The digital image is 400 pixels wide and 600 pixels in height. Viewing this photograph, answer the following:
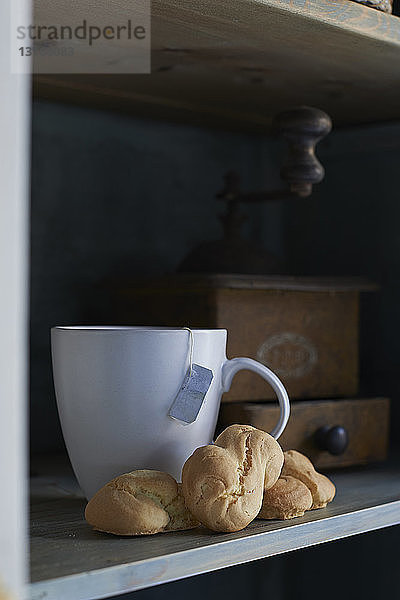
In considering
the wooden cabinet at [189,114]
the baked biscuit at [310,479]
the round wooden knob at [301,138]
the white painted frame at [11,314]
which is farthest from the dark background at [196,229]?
the white painted frame at [11,314]

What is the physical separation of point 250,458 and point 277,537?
0.07m

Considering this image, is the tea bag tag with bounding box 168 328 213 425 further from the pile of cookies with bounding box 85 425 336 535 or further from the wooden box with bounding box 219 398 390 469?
the wooden box with bounding box 219 398 390 469

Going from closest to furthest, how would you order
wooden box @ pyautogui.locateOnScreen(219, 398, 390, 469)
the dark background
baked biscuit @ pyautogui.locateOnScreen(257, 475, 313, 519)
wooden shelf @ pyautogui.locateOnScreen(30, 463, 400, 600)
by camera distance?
wooden shelf @ pyautogui.locateOnScreen(30, 463, 400, 600), baked biscuit @ pyautogui.locateOnScreen(257, 475, 313, 519), wooden box @ pyautogui.locateOnScreen(219, 398, 390, 469), the dark background

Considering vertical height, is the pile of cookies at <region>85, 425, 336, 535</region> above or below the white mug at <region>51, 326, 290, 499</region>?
below

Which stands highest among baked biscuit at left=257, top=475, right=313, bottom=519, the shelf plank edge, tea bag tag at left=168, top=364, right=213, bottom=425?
tea bag tag at left=168, top=364, right=213, bottom=425

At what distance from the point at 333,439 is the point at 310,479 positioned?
0.16 meters

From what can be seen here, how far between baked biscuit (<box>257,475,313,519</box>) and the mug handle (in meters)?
0.06

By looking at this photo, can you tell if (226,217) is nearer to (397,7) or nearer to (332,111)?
(332,111)

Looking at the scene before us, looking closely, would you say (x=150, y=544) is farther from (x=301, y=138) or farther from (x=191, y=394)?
(x=301, y=138)

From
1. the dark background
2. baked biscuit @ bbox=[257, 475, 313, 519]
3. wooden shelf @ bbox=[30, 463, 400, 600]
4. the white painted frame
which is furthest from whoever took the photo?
the dark background

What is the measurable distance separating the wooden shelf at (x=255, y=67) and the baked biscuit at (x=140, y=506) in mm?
411

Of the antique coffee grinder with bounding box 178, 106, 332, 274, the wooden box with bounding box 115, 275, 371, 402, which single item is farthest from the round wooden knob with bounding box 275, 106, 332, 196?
the wooden box with bounding box 115, 275, 371, 402

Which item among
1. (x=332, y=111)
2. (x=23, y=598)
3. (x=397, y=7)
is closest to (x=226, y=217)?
(x=332, y=111)

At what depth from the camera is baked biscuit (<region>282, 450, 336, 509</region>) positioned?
2.52ft
